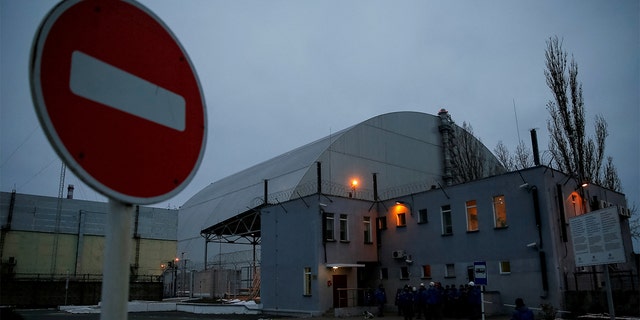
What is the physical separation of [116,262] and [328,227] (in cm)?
2690

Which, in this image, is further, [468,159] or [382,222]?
[468,159]

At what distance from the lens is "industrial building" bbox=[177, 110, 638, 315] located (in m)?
22.8

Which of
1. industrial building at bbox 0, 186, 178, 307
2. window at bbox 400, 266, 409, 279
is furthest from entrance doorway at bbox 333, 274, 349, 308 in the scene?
industrial building at bbox 0, 186, 178, 307

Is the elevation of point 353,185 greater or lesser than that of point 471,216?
greater

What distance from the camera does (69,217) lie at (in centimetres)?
4603

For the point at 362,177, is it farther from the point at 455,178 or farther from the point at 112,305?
the point at 112,305

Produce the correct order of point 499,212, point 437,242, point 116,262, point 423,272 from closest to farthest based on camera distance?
point 116,262, point 499,212, point 437,242, point 423,272

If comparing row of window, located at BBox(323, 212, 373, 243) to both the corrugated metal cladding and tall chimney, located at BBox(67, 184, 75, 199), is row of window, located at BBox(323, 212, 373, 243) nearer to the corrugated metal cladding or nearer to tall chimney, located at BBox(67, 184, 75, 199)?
the corrugated metal cladding

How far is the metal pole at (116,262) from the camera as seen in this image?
1800 millimetres

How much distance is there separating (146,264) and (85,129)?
5153 centimetres

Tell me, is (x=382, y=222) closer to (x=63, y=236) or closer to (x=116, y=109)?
(x=116, y=109)

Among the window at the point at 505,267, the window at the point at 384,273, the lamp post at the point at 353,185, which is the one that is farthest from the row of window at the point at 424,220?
the lamp post at the point at 353,185

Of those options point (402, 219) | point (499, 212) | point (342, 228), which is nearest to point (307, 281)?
point (342, 228)

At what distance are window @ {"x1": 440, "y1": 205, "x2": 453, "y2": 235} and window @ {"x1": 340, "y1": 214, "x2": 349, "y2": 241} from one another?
583 centimetres
